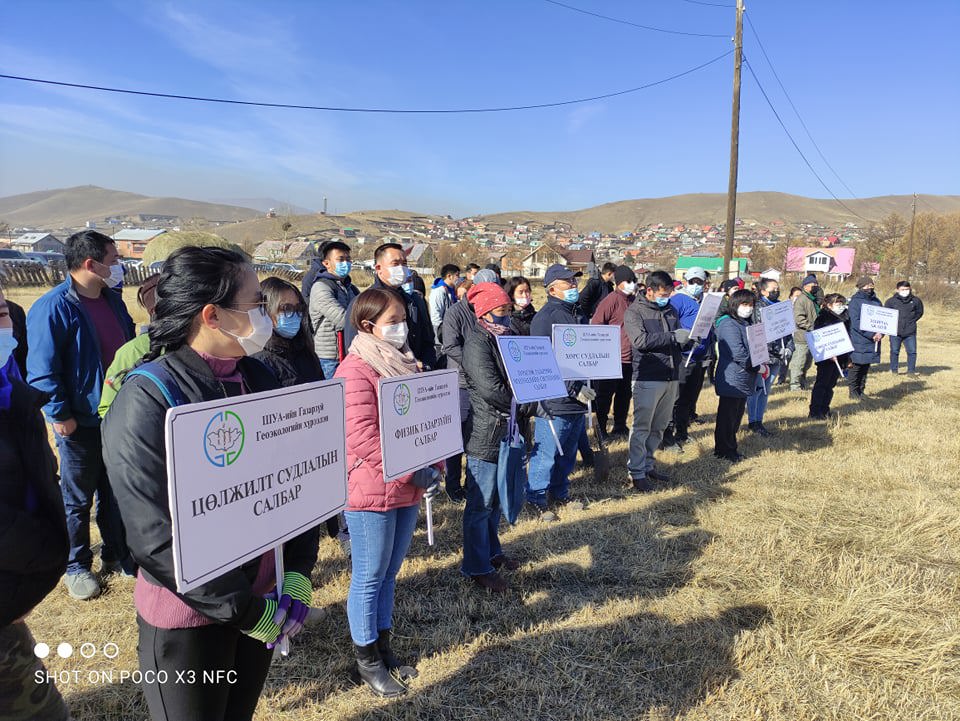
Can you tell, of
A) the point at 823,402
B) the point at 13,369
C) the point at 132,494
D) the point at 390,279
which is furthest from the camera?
the point at 823,402

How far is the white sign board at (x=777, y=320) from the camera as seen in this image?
7977 mm

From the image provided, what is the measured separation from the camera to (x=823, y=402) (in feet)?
29.7

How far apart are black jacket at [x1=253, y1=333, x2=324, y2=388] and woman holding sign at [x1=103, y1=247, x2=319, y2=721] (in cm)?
154

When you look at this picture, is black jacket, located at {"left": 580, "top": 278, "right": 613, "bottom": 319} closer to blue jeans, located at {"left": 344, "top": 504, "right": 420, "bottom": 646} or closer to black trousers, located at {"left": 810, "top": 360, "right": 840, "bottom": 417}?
black trousers, located at {"left": 810, "top": 360, "right": 840, "bottom": 417}

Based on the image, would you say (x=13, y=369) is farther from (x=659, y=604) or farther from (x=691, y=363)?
(x=691, y=363)

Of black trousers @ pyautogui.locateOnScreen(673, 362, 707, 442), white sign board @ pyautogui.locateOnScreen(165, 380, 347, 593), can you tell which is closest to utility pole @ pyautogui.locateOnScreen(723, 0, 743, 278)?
black trousers @ pyautogui.locateOnScreen(673, 362, 707, 442)

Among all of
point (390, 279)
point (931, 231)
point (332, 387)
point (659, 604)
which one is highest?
point (931, 231)

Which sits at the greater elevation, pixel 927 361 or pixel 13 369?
pixel 13 369

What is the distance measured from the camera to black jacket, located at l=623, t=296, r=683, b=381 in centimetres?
567

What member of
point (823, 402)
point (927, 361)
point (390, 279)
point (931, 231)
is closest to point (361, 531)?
point (390, 279)

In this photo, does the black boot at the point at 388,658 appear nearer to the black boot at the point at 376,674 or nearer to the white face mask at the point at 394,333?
the black boot at the point at 376,674

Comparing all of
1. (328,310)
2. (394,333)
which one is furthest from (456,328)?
(394,333)

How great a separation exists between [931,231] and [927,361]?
148 ft

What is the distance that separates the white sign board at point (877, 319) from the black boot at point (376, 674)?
10.8m
